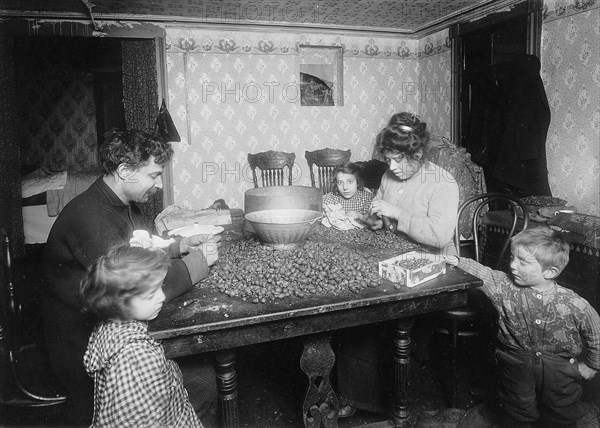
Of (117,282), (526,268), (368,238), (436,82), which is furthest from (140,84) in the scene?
(526,268)

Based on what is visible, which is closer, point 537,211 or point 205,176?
point 537,211

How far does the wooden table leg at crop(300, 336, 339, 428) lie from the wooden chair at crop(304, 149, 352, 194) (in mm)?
4008

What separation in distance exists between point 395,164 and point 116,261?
195 centimetres

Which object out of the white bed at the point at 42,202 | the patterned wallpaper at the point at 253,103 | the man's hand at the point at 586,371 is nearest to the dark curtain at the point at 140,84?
the patterned wallpaper at the point at 253,103

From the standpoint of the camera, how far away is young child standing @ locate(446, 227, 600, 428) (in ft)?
6.70

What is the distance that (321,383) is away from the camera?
2146 mm

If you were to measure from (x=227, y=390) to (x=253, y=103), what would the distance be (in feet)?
15.1

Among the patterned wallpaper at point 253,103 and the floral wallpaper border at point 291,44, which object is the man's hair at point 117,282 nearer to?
the patterned wallpaper at point 253,103

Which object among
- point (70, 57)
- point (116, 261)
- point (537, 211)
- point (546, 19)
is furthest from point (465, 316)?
point (70, 57)

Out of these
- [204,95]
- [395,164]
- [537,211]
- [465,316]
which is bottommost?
[465,316]

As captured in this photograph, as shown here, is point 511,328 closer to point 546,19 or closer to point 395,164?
point 395,164

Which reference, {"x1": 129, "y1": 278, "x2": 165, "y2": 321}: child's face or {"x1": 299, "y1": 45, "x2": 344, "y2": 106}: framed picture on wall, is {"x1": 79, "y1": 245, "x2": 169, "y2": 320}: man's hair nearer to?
{"x1": 129, "y1": 278, "x2": 165, "y2": 321}: child's face

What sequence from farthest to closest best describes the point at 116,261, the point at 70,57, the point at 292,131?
the point at 70,57, the point at 292,131, the point at 116,261

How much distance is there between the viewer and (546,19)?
4414 mm
